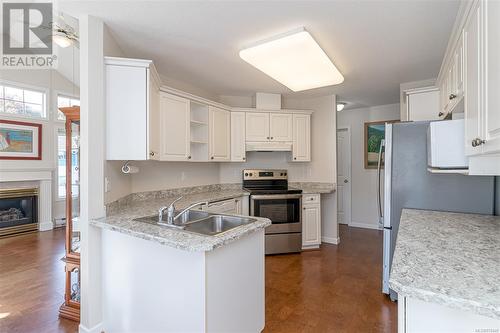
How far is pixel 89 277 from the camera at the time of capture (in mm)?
1899

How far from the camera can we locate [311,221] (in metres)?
3.84

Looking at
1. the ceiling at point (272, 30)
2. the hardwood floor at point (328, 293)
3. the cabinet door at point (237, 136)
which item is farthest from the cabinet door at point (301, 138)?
the hardwood floor at point (328, 293)

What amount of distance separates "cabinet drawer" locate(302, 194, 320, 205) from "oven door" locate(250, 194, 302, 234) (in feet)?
0.44

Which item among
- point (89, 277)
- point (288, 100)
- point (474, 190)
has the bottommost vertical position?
point (89, 277)

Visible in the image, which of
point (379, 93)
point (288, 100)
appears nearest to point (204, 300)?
point (288, 100)

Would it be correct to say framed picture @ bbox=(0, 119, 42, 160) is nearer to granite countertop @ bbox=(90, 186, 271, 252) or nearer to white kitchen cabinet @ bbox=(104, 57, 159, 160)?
granite countertop @ bbox=(90, 186, 271, 252)

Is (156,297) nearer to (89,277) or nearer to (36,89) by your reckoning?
(89,277)

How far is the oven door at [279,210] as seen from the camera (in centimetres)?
357

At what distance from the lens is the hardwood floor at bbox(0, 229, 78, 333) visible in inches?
81.5

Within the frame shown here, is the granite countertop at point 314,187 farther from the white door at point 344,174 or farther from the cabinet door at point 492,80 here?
the cabinet door at point 492,80

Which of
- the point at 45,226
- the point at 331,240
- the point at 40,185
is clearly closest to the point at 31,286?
the point at 45,226

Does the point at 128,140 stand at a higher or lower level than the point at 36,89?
lower

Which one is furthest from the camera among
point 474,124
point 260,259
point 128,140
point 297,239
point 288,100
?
point 288,100

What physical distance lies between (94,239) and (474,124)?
251 cm
